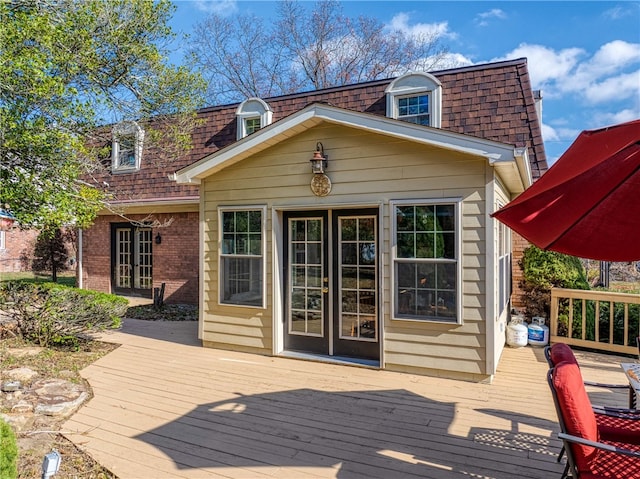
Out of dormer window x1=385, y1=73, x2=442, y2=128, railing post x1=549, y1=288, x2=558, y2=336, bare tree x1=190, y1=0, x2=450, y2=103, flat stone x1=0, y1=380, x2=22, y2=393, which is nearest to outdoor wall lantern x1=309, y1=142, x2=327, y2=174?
dormer window x1=385, y1=73, x2=442, y2=128

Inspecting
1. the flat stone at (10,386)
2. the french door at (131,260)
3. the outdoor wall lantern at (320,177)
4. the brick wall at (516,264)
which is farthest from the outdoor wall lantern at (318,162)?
the french door at (131,260)

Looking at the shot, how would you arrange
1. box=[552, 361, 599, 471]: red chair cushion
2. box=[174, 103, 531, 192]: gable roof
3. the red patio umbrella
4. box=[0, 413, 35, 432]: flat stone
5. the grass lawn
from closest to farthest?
1. the red patio umbrella
2. box=[552, 361, 599, 471]: red chair cushion
3. box=[0, 413, 35, 432]: flat stone
4. box=[174, 103, 531, 192]: gable roof
5. the grass lawn

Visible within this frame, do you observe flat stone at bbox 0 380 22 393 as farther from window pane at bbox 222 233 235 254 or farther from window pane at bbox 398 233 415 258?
window pane at bbox 398 233 415 258

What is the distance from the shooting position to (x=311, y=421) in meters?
3.92

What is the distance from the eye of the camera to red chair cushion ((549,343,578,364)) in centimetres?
267

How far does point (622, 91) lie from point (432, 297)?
15771 mm

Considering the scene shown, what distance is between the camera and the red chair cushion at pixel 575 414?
2209 mm

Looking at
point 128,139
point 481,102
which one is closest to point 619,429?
point 481,102

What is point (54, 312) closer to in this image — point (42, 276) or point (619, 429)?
point (619, 429)

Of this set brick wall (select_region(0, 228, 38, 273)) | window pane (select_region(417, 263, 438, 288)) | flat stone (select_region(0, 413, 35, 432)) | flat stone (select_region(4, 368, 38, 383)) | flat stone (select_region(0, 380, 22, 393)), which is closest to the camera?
flat stone (select_region(0, 413, 35, 432))

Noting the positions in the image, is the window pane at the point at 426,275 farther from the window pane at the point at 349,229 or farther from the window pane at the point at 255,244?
the window pane at the point at 255,244

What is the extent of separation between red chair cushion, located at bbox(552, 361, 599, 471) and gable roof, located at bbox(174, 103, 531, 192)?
293cm

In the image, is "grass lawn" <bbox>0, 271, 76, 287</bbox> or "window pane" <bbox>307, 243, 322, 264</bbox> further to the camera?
"grass lawn" <bbox>0, 271, 76, 287</bbox>

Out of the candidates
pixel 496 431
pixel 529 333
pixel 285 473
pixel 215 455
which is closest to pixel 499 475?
pixel 496 431
